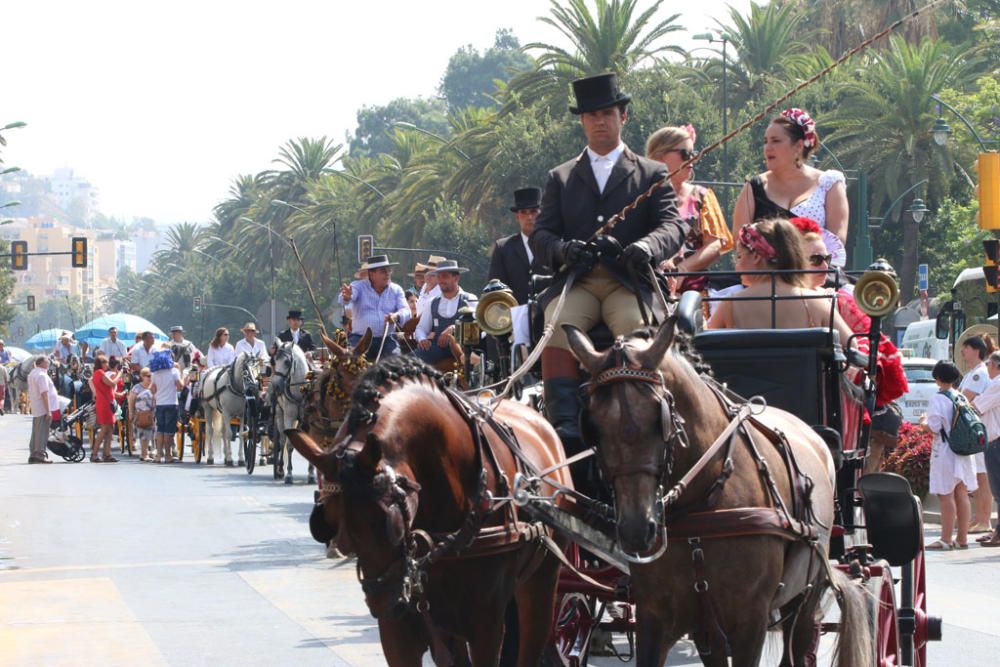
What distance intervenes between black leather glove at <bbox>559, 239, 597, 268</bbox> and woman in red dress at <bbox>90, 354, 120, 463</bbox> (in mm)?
26603

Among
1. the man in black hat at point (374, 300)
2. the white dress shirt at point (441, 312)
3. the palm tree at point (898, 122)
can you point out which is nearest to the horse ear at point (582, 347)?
the white dress shirt at point (441, 312)

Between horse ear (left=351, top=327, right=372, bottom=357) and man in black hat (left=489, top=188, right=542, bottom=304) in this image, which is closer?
man in black hat (left=489, top=188, right=542, bottom=304)

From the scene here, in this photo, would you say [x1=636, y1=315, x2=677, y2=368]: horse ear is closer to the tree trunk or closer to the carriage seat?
the carriage seat

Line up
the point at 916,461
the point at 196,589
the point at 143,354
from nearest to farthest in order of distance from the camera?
the point at 196,589
the point at 916,461
the point at 143,354

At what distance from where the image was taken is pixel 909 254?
48531 mm

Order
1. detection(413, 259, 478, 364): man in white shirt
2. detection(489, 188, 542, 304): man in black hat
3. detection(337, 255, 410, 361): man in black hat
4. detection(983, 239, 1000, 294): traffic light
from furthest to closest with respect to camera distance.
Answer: detection(983, 239, 1000, 294): traffic light < detection(337, 255, 410, 361): man in black hat < detection(413, 259, 478, 364): man in white shirt < detection(489, 188, 542, 304): man in black hat

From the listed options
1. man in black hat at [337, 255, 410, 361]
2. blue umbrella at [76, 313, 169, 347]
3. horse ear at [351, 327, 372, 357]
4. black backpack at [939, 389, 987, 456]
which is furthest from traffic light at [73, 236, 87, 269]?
horse ear at [351, 327, 372, 357]

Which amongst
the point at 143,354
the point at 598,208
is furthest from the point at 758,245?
the point at 143,354

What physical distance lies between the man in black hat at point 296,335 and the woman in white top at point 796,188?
15.7 meters

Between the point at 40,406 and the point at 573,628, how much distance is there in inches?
1011

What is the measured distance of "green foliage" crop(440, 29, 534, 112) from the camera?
449 ft

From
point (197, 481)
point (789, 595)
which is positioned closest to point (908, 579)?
point (789, 595)

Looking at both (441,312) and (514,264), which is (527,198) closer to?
(514,264)

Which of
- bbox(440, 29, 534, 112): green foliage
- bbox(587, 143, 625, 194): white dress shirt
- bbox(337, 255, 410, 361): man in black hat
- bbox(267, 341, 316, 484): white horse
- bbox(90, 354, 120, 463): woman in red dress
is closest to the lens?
bbox(587, 143, 625, 194): white dress shirt
